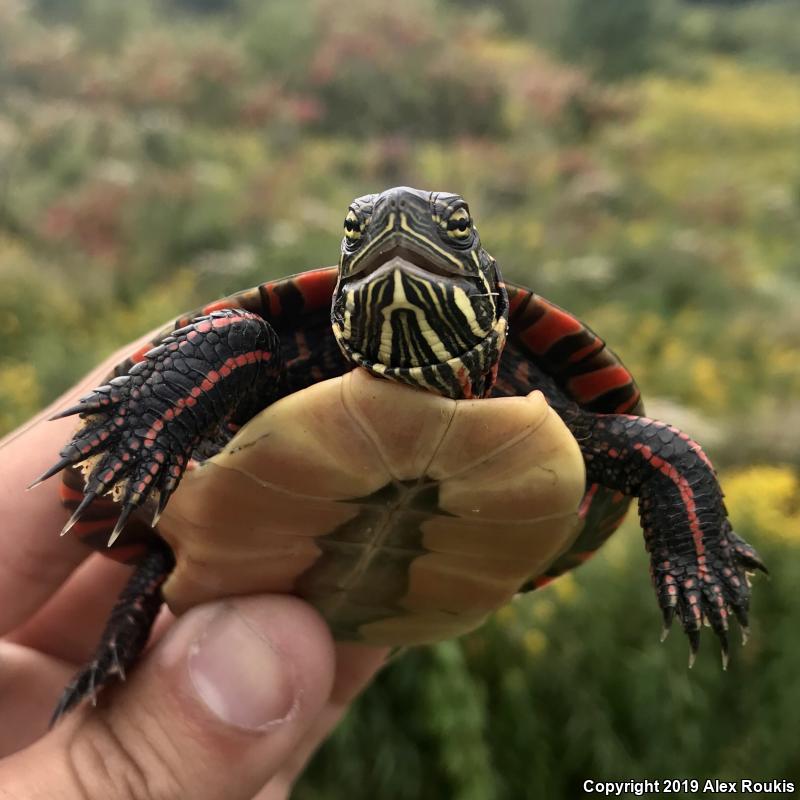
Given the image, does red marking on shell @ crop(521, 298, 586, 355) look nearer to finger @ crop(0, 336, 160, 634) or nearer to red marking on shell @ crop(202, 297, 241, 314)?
red marking on shell @ crop(202, 297, 241, 314)

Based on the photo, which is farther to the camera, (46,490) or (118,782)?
(46,490)

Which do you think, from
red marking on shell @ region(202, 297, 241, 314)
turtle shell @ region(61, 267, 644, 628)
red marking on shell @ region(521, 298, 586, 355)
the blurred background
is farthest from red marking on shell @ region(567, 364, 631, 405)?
the blurred background

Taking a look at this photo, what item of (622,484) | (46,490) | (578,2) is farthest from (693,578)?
(578,2)

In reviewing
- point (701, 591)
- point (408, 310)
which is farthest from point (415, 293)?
point (701, 591)

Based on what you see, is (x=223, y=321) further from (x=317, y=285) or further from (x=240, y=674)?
(x=240, y=674)

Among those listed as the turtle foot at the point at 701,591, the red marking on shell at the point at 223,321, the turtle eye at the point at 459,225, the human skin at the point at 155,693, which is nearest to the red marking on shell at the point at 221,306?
the red marking on shell at the point at 223,321

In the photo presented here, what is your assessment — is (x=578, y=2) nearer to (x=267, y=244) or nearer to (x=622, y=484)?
(x=267, y=244)
